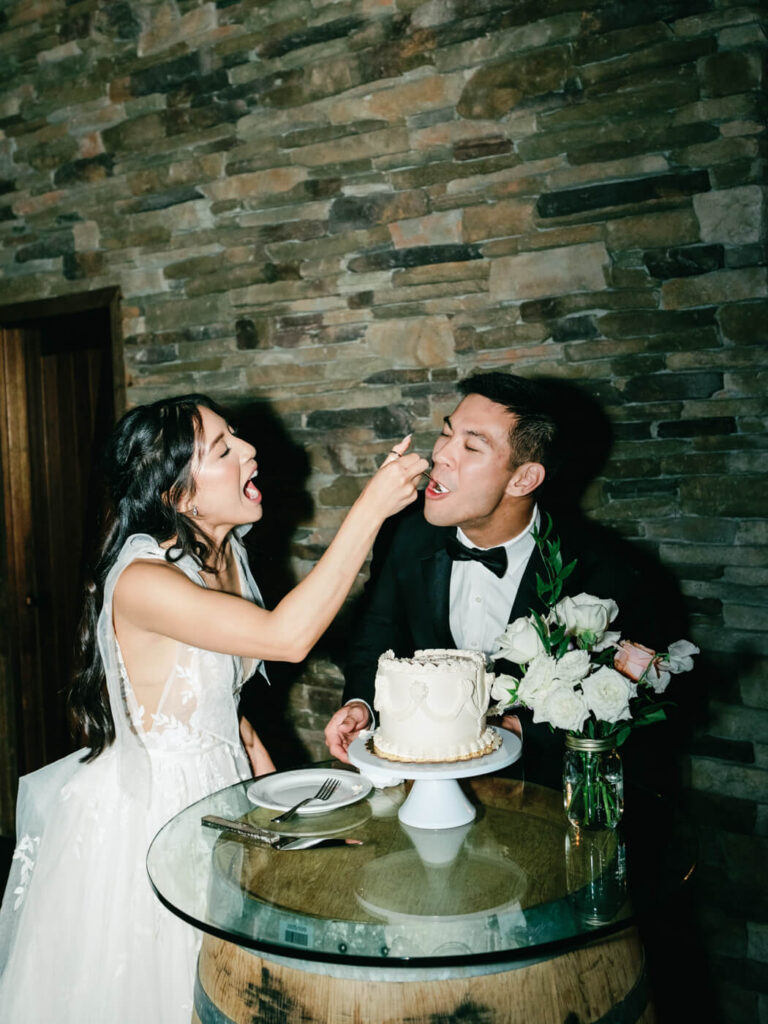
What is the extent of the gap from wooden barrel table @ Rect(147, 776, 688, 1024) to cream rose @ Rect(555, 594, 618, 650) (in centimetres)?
42

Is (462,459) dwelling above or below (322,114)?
below

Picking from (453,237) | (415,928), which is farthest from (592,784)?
(453,237)

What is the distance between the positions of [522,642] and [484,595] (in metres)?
1.05

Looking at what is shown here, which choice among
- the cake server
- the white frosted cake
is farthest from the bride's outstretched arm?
the cake server

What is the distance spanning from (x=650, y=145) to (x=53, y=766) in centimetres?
250

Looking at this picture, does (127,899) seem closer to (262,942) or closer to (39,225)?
(262,942)

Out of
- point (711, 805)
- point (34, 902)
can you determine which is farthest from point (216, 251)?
point (711, 805)

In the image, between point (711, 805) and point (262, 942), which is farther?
point (711, 805)

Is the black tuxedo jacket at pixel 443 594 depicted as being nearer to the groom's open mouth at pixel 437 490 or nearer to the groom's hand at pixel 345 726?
the groom's open mouth at pixel 437 490

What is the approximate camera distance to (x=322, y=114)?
3254 mm

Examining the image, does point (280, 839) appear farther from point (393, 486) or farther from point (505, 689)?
point (393, 486)

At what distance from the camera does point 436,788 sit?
1.75 metres

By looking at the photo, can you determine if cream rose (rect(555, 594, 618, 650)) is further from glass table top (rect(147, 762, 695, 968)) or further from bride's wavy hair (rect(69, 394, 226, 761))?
bride's wavy hair (rect(69, 394, 226, 761))

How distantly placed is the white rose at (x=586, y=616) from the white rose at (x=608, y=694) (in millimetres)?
111
